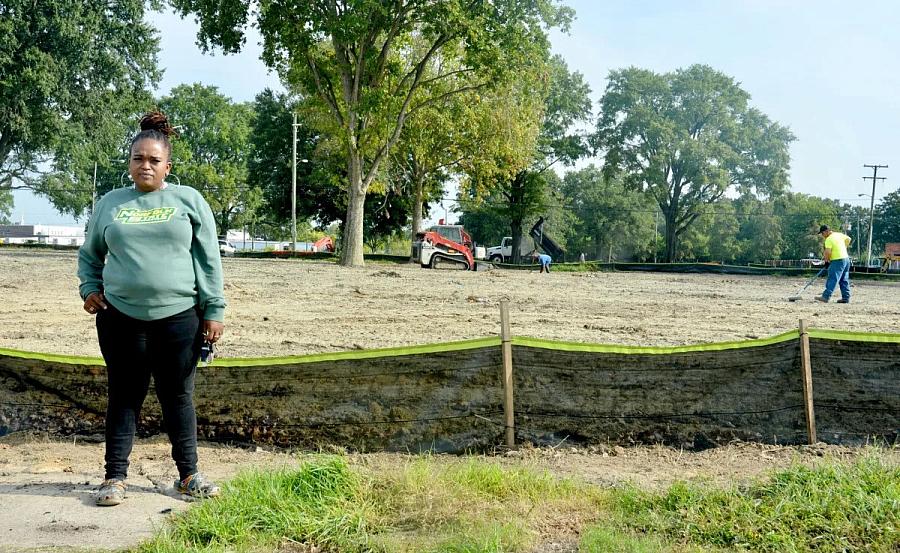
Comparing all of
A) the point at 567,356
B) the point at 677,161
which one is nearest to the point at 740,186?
the point at 677,161

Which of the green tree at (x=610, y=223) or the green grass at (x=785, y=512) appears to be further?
the green tree at (x=610, y=223)

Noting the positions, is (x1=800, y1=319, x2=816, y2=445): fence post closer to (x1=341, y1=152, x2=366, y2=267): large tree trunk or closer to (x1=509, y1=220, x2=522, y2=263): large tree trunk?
(x1=341, y1=152, x2=366, y2=267): large tree trunk

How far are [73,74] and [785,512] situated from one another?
127 ft

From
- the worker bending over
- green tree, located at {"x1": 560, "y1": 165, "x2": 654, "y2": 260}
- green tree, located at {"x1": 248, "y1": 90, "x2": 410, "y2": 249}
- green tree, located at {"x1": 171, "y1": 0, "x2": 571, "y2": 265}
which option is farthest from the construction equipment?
green tree, located at {"x1": 560, "y1": 165, "x2": 654, "y2": 260}

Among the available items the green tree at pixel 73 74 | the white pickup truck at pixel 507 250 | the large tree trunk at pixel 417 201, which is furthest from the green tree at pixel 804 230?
the green tree at pixel 73 74

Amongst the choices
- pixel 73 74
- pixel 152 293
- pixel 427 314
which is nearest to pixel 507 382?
pixel 152 293

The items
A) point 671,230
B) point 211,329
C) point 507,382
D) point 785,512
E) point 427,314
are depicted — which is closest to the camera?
point 785,512

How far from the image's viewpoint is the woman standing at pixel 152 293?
4.27 m

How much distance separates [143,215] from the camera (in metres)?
4.30

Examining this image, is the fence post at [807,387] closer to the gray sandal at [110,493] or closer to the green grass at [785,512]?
the green grass at [785,512]

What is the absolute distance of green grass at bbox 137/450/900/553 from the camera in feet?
12.6

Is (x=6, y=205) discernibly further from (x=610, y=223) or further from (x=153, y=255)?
(x=153, y=255)

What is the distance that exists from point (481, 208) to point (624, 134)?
11934mm

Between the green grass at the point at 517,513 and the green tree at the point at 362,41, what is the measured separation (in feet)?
82.8
